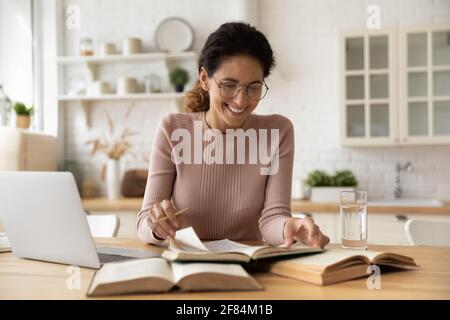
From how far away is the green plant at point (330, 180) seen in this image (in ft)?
11.6

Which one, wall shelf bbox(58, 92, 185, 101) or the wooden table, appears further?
wall shelf bbox(58, 92, 185, 101)

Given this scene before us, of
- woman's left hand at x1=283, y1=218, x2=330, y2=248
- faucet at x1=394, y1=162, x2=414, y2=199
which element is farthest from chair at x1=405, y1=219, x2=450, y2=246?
faucet at x1=394, y1=162, x2=414, y2=199

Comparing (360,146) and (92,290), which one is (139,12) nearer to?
(360,146)

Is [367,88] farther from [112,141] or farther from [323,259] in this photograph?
[323,259]

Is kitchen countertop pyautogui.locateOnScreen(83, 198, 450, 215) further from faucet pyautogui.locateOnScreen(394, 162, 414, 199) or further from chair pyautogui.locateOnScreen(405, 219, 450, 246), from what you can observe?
chair pyautogui.locateOnScreen(405, 219, 450, 246)

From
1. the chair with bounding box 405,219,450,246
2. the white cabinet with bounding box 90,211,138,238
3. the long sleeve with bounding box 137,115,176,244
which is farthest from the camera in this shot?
the white cabinet with bounding box 90,211,138,238

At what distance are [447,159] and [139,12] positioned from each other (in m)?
2.51

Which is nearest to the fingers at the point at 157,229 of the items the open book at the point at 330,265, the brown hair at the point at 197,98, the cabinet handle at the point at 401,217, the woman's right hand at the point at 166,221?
the woman's right hand at the point at 166,221

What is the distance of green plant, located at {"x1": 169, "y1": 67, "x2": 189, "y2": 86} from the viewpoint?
3793 millimetres

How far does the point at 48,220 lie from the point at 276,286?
1.78ft

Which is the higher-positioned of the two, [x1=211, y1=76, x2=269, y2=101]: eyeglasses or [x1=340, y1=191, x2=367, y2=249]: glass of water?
[x1=211, y1=76, x2=269, y2=101]: eyeglasses

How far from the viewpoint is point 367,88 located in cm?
346

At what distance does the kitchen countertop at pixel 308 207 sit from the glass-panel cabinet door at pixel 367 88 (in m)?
0.53

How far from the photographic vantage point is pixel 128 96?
3.81 meters
